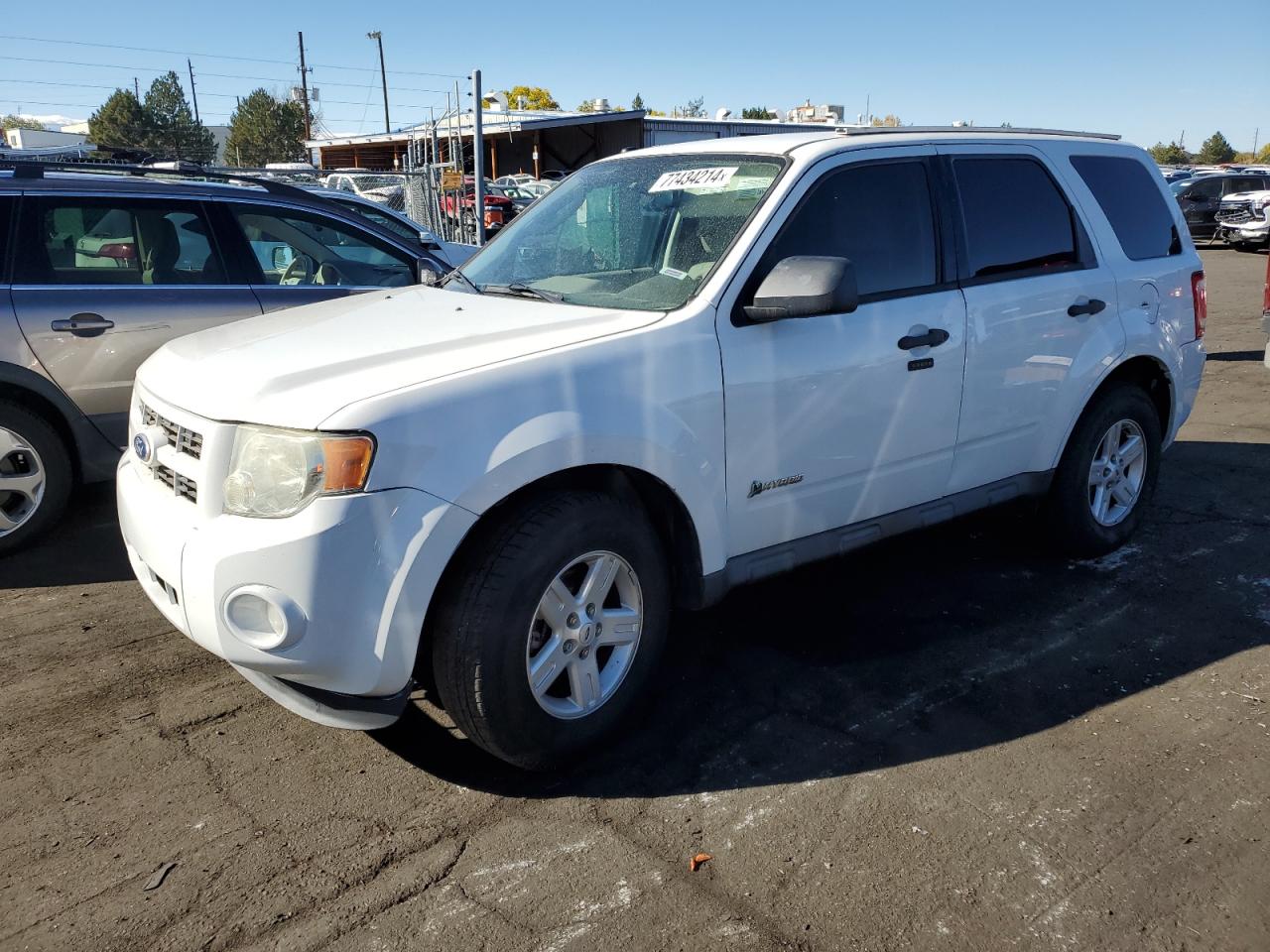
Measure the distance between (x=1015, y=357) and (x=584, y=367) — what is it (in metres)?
2.15

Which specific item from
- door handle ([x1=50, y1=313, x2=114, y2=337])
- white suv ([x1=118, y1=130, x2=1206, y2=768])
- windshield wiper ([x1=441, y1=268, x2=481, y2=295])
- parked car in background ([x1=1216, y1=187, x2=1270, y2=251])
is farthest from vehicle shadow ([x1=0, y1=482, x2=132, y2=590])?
parked car in background ([x1=1216, y1=187, x2=1270, y2=251])

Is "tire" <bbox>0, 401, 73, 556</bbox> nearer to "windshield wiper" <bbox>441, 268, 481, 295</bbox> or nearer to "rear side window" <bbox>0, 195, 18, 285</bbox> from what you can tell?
"rear side window" <bbox>0, 195, 18, 285</bbox>

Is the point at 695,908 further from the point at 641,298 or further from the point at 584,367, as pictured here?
the point at 641,298

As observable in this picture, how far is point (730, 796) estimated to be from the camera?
122 inches

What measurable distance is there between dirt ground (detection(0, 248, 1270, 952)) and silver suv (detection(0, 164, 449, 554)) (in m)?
0.79

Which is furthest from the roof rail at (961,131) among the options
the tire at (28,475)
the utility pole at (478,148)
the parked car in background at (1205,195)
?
the parked car in background at (1205,195)

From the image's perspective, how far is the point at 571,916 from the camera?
260 cm

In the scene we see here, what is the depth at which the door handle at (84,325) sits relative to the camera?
5.05 m

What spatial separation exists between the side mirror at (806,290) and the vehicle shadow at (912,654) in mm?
1377

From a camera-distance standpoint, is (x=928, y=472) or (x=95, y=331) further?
(x=95, y=331)

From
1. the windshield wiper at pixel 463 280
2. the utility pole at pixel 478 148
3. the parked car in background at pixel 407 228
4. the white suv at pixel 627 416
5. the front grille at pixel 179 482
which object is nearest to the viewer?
the white suv at pixel 627 416

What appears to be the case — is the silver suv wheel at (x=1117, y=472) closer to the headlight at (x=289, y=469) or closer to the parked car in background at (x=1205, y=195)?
the headlight at (x=289, y=469)

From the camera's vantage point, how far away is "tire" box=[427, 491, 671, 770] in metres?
2.89

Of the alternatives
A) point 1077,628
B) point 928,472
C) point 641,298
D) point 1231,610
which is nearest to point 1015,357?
point 928,472
